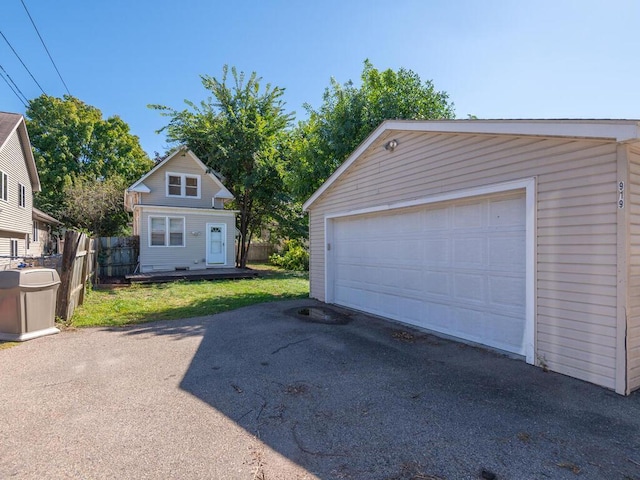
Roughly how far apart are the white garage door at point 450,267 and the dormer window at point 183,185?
37.7 feet

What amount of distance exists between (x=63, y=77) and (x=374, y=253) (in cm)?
1089

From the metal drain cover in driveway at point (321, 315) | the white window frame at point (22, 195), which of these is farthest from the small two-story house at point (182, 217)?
the metal drain cover in driveway at point (321, 315)

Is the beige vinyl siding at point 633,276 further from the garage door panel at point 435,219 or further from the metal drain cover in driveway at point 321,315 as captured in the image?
the metal drain cover in driveway at point 321,315

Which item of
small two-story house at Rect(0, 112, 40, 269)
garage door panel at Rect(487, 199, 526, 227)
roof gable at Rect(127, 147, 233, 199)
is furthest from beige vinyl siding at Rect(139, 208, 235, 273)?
garage door panel at Rect(487, 199, 526, 227)

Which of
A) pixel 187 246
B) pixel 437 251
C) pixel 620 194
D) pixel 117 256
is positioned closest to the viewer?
pixel 620 194

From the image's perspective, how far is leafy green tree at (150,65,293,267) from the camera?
58.1 ft

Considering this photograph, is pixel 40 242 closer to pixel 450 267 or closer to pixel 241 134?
pixel 241 134

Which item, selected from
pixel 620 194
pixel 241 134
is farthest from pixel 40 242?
pixel 620 194

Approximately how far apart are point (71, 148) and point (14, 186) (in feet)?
45.3

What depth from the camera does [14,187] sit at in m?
15.1

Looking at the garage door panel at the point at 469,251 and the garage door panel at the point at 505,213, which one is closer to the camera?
the garage door panel at the point at 505,213

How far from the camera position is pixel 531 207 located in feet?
14.3

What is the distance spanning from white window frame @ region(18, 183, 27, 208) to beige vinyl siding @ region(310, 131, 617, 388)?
19.2 m

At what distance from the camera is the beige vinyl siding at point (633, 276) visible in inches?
140
